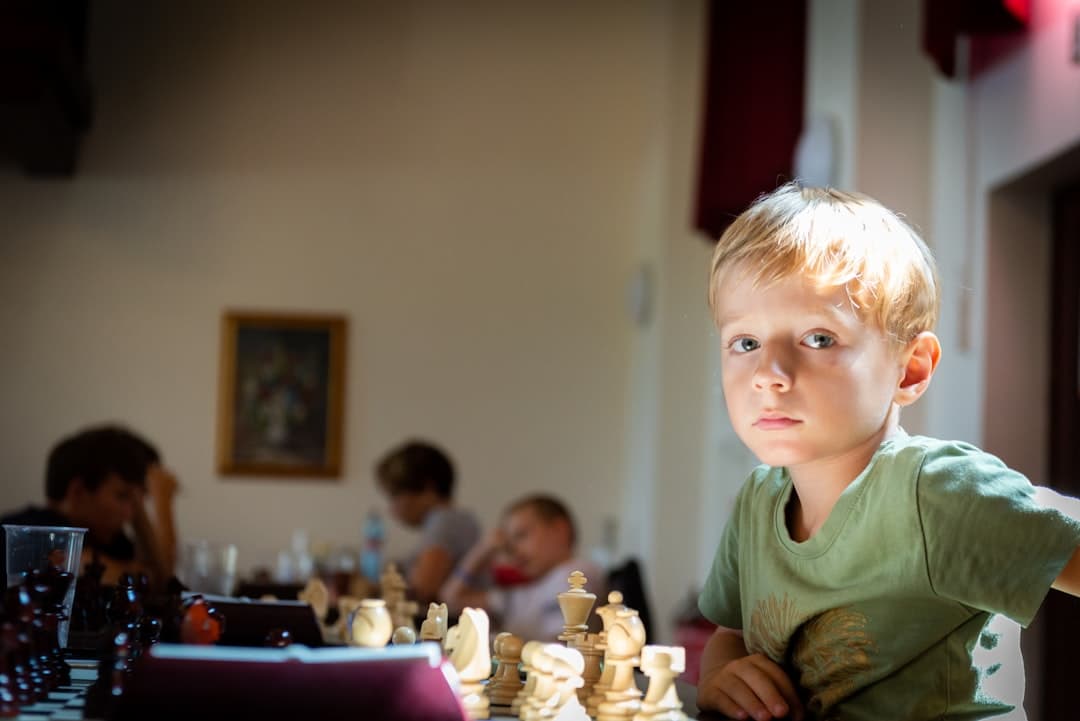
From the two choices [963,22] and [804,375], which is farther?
[963,22]

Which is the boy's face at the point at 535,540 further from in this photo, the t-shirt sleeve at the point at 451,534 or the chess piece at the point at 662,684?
the chess piece at the point at 662,684

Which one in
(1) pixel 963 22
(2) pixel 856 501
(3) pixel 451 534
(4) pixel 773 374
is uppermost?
(1) pixel 963 22

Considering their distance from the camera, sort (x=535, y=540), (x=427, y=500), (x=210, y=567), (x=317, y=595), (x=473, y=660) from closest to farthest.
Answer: (x=473, y=660) → (x=317, y=595) → (x=210, y=567) → (x=535, y=540) → (x=427, y=500)

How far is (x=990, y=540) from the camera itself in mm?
1018

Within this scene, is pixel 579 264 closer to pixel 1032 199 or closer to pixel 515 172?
pixel 515 172

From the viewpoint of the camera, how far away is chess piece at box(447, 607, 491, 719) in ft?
3.20

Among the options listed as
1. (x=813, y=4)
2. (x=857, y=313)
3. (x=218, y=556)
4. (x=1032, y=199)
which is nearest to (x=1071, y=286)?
(x=1032, y=199)

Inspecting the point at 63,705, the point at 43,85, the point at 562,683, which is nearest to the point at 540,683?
the point at 562,683

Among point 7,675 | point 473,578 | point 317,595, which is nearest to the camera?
point 7,675

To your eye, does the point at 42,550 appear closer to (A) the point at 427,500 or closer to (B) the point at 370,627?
(B) the point at 370,627

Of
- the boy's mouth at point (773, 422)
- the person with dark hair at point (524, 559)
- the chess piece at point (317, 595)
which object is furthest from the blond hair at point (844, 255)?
the person with dark hair at point (524, 559)

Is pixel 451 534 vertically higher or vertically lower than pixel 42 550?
lower

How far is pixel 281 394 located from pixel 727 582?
227 inches

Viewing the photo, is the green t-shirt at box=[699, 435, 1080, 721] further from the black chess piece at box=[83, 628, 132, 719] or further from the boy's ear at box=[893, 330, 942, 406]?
the black chess piece at box=[83, 628, 132, 719]
